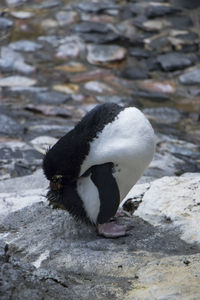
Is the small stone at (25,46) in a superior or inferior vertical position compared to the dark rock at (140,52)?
superior

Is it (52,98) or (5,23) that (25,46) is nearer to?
(5,23)

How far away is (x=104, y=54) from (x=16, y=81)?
3.52ft

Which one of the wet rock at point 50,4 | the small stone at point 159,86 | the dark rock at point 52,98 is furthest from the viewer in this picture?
the wet rock at point 50,4

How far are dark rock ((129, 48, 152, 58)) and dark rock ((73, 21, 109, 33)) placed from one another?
466mm

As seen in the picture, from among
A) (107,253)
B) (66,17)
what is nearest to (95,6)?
(66,17)

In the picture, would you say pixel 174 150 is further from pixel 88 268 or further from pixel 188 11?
pixel 188 11

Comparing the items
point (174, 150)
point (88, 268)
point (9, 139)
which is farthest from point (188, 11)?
point (88, 268)

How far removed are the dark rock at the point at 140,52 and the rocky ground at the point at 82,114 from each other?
1 centimetres

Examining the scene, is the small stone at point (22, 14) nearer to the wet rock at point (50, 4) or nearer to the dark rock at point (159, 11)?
the wet rock at point (50, 4)

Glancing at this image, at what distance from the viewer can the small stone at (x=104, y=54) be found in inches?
226

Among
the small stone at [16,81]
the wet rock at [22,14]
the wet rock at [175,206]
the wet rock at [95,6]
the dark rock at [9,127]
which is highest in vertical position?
the wet rock at [175,206]

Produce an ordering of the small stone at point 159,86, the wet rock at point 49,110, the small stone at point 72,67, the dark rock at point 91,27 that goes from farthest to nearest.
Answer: the dark rock at point 91,27, the small stone at point 72,67, the small stone at point 159,86, the wet rock at point 49,110

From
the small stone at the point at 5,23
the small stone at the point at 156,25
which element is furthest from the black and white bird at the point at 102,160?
the small stone at the point at 5,23

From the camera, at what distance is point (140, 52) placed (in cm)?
591
